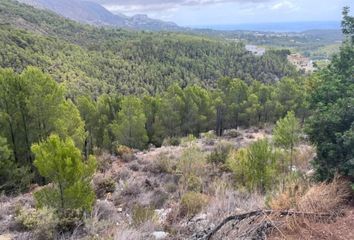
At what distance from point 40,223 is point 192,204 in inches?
115

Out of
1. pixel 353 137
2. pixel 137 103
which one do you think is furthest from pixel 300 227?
pixel 137 103

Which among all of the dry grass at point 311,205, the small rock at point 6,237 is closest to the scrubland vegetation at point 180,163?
the dry grass at point 311,205

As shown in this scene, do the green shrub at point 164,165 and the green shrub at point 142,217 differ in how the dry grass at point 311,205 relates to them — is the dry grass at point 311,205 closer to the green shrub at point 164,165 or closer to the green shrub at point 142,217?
the green shrub at point 142,217

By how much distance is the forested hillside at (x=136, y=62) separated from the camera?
75.6 meters

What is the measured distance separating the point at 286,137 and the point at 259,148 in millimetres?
4198

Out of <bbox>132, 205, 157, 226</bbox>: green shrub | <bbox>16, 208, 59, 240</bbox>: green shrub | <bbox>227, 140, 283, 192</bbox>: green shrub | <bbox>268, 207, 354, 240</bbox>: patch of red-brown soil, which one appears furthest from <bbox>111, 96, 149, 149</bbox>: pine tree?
<bbox>268, 207, 354, 240</bbox>: patch of red-brown soil

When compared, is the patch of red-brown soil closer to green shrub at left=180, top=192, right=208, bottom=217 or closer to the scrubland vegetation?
the scrubland vegetation

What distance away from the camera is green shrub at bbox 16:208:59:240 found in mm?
6242

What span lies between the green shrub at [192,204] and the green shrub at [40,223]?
8.27ft

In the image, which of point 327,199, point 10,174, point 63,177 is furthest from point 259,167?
point 10,174

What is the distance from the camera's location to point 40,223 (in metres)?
6.34

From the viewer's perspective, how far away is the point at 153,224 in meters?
6.11

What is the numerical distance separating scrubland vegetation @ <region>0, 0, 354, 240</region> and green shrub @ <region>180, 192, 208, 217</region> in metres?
0.02

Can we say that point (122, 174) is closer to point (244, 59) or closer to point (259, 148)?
point (259, 148)
